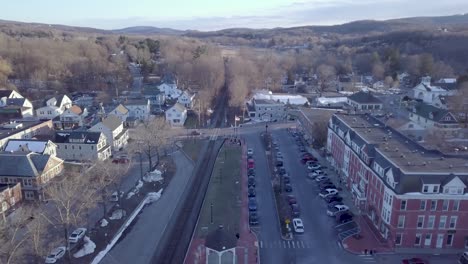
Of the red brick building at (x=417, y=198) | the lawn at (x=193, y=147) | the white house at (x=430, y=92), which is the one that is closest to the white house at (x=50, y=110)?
the lawn at (x=193, y=147)

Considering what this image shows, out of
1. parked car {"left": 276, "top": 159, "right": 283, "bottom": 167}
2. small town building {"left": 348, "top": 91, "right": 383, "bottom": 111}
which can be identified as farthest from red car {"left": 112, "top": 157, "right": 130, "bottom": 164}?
small town building {"left": 348, "top": 91, "right": 383, "bottom": 111}

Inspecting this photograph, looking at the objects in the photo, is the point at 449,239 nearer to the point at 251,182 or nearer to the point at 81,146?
the point at 251,182

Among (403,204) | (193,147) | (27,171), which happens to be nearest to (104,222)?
(27,171)

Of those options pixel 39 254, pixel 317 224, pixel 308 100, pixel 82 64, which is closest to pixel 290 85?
pixel 308 100

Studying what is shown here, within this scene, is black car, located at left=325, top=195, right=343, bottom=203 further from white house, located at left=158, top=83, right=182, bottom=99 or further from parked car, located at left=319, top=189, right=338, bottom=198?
white house, located at left=158, top=83, right=182, bottom=99

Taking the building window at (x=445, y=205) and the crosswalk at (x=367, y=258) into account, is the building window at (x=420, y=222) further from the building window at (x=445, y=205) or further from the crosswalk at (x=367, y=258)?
the crosswalk at (x=367, y=258)
